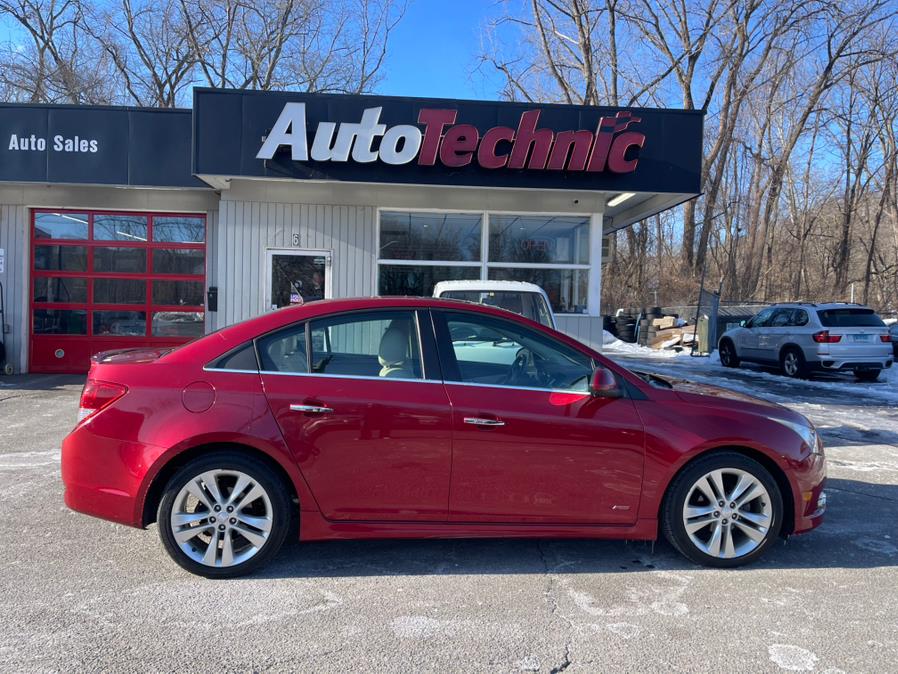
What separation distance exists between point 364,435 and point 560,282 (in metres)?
8.23

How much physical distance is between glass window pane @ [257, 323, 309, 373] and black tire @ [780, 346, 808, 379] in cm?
1315

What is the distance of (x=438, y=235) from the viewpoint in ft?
37.0

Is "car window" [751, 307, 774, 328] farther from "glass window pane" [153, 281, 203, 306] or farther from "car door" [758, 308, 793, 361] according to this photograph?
"glass window pane" [153, 281, 203, 306]

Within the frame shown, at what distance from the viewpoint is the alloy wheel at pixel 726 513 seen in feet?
12.7

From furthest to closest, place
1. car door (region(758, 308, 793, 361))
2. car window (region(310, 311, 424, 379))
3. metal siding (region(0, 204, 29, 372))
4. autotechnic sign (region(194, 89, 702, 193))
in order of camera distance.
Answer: car door (region(758, 308, 793, 361)) → metal siding (region(0, 204, 29, 372)) → autotechnic sign (region(194, 89, 702, 193)) → car window (region(310, 311, 424, 379))

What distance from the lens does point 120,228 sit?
11891 mm

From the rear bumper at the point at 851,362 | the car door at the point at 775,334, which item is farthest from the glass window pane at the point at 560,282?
the car door at the point at 775,334

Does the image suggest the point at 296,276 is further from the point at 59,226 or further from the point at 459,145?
the point at 59,226

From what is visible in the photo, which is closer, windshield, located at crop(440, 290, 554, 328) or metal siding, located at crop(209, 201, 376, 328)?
windshield, located at crop(440, 290, 554, 328)

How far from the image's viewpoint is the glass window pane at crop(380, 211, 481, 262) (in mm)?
11234

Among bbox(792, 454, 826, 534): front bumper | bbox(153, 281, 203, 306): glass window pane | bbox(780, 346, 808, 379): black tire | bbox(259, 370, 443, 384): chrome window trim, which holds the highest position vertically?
bbox(153, 281, 203, 306): glass window pane

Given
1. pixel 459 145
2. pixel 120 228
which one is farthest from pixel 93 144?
pixel 459 145

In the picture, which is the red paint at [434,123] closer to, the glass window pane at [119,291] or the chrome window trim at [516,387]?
the glass window pane at [119,291]

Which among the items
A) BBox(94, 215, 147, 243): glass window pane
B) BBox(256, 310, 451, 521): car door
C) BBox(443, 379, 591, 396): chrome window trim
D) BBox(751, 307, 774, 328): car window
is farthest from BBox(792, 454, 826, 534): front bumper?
BBox(751, 307, 774, 328): car window
